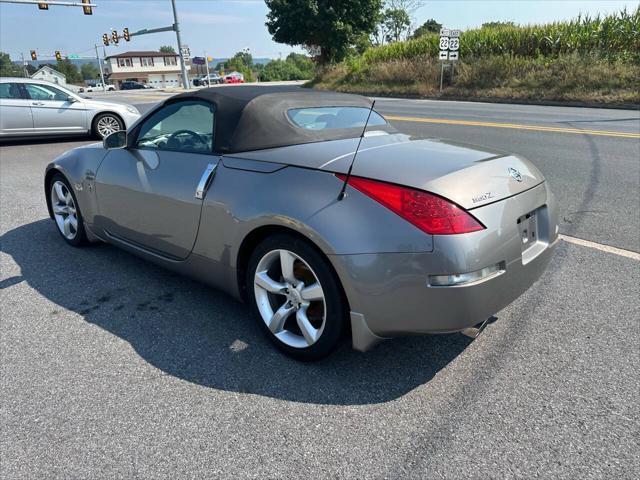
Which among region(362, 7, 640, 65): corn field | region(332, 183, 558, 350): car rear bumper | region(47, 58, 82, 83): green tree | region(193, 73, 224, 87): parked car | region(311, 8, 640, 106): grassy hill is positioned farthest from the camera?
region(47, 58, 82, 83): green tree

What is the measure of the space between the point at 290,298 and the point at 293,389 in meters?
0.48

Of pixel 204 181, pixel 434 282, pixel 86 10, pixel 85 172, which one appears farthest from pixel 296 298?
pixel 86 10

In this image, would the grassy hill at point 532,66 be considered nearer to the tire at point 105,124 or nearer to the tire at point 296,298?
the tire at point 105,124

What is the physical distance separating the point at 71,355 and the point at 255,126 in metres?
1.74

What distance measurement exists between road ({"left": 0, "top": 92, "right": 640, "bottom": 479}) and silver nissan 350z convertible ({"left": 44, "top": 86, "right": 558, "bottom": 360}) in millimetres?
301

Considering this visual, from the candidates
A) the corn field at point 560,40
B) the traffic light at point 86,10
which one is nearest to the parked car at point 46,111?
the traffic light at point 86,10

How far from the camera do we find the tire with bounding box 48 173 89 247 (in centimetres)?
434

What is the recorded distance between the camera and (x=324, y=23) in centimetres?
3422

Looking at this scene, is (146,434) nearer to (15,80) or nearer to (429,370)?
(429,370)

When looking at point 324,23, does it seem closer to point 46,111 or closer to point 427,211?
point 46,111

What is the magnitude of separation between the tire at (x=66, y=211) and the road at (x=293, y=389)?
0.45 meters

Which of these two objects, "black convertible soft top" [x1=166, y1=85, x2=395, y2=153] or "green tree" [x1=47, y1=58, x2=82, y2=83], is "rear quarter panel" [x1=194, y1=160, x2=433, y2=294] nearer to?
"black convertible soft top" [x1=166, y1=85, x2=395, y2=153]

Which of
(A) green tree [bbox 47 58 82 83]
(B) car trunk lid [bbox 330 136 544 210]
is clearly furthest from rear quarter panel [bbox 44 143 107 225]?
(A) green tree [bbox 47 58 82 83]

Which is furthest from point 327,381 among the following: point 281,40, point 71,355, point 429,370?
point 281,40
